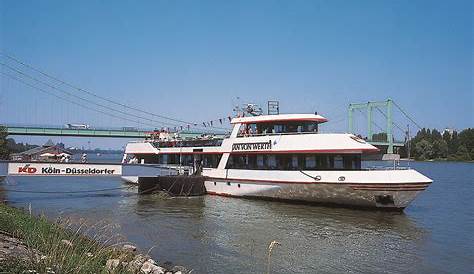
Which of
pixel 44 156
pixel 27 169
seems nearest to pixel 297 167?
pixel 27 169

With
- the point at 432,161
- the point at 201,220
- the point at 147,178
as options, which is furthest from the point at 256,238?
the point at 432,161

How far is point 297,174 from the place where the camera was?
2319cm

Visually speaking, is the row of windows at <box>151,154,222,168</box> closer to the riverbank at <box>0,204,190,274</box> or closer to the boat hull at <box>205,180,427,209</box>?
the boat hull at <box>205,180,427,209</box>

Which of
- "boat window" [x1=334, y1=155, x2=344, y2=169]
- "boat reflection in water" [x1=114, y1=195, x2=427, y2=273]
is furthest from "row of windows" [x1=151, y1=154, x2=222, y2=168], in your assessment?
"boat window" [x1=334, y1=155, x2=344, y2=169]

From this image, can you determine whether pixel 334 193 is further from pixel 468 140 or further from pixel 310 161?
pixel 468 140

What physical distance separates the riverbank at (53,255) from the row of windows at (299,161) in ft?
39.9

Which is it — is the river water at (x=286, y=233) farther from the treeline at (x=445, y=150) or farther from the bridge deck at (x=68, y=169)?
the treeline at (x=445, y=150)

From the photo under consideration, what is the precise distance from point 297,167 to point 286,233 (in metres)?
7.71

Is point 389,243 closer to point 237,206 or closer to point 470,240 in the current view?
point 470,240

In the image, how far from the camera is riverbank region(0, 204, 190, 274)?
5992 mm

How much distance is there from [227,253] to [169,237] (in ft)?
10.1

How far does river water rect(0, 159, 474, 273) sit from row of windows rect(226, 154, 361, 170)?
206 centimetres

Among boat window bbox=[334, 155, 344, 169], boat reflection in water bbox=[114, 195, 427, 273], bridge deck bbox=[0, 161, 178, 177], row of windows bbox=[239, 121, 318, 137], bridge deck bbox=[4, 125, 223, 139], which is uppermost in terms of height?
bridge deck bbox=[4, 125, 223, 139]

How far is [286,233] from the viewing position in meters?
16.3
